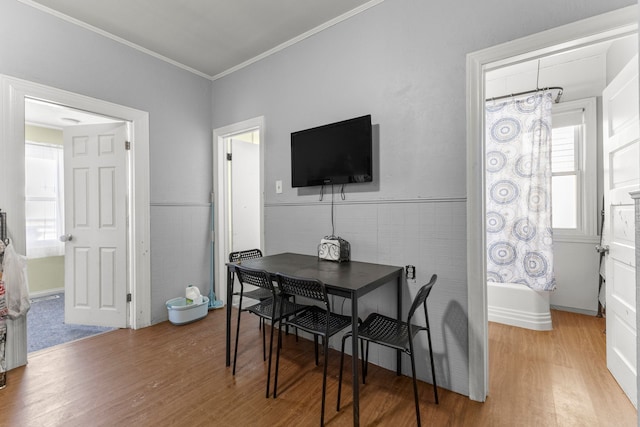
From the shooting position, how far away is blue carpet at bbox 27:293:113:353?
2.71m

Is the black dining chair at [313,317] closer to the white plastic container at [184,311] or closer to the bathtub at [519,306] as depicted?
the white plastic container at [184,311]

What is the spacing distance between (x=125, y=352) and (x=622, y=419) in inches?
138

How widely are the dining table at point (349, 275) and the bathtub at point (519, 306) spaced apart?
5.30 feet

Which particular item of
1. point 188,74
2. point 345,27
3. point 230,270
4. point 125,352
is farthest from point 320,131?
point 125,352

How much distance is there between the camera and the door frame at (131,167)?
7.29 ft

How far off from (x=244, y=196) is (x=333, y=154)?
185 centimetres

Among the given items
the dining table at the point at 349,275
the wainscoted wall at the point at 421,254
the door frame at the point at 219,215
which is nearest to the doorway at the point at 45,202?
the door frame at the point at 219,215

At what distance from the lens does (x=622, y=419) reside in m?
1.66

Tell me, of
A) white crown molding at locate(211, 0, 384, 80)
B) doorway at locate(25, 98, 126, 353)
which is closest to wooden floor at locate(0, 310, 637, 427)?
doorway at locate(25, 98, 126, 353)

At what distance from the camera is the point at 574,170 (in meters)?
3.31

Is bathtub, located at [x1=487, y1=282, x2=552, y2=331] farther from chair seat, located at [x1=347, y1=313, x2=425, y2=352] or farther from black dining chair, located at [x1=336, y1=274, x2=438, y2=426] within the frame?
chair seat, located at [x1=347, y1=313, x2=425, y2=352]

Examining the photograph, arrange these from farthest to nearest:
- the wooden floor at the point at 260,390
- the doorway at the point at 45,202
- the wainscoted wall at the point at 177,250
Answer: the doorway at the point at 45,202, the wainscoted wall at the point at 177,250, the wooden floor at the point at 260,390

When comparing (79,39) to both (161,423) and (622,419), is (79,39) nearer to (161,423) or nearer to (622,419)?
(161,423)

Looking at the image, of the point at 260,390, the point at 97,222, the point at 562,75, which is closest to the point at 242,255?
the point at 260,390
